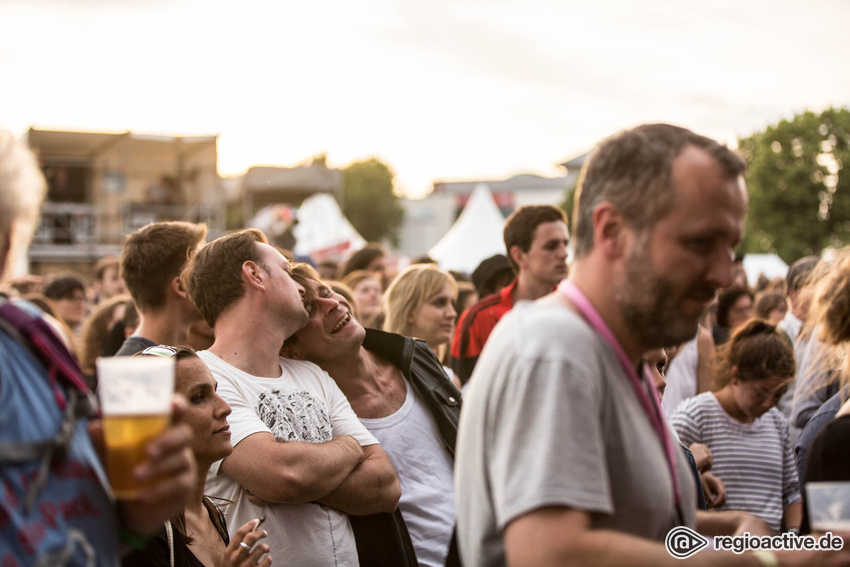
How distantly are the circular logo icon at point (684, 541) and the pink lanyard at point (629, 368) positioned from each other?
0.05 m

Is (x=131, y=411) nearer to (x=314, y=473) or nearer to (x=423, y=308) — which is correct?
(x=314, y=473)

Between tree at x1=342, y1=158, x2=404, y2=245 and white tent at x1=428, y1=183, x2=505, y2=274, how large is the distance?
51943 mm

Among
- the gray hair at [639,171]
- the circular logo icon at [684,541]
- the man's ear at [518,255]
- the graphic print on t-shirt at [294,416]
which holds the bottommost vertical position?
the graphic print on t-shirt at [294,416]

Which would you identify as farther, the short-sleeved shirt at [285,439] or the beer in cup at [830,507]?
the short-sleeved shirt at [285,439]

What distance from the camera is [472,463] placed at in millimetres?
1647

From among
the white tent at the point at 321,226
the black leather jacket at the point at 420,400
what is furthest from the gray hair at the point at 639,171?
the white tent at the point at 321,226

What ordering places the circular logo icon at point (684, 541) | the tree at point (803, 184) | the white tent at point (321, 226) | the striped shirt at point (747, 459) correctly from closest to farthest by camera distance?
the circular logo icon at point (684, 541), the striped shirt at point (747, 459), the white tent at point (321, 226), the tree at point (803, 184)

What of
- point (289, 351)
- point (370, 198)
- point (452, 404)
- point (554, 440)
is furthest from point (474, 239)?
point (370, 198)

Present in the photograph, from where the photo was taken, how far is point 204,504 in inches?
113

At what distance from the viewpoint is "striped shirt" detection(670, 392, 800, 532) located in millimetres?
4246

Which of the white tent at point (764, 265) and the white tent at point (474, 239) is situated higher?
the white tent at point (474, 239)

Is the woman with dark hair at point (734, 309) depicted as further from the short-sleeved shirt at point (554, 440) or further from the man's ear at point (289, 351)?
the short-sleeved shirt at point (554, 440)

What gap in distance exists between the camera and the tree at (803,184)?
37844 millimetres

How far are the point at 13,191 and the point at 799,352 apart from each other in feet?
17.3
